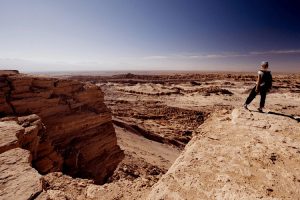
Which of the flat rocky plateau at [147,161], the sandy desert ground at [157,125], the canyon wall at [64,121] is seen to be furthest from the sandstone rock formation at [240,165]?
the canyon wall at [64,121]

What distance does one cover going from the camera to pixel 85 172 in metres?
10.2

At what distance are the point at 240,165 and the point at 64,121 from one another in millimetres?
8150

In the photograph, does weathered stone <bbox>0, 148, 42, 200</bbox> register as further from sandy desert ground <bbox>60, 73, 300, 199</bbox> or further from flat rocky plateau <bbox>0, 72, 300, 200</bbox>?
sandy desert ground <bbox>60, 73, 300, 199</bbox>

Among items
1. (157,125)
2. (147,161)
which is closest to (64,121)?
(147,161)

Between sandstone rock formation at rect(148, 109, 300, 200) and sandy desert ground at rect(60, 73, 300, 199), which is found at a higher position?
sandstone rock formation at rect(148, 109, 300, 200)

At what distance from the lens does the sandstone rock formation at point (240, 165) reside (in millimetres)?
3389

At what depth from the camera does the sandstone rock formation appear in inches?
133

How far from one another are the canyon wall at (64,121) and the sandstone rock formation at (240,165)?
507 centimetres

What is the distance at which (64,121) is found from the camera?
1028 centimetres

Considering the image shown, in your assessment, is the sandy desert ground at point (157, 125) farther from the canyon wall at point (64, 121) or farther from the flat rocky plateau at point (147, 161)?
the canyon wall at point (64, 121)

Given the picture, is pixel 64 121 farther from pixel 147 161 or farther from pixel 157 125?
pixel 157 125

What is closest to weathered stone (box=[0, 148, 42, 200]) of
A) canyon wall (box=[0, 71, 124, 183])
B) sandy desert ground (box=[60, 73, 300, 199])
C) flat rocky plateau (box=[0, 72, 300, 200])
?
flat rocky plateau (box=[0, 72, 300, 200])

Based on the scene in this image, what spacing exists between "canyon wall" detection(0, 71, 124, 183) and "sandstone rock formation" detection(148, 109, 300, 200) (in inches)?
200

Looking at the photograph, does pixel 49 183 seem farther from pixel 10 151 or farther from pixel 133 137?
pixel 133 137
